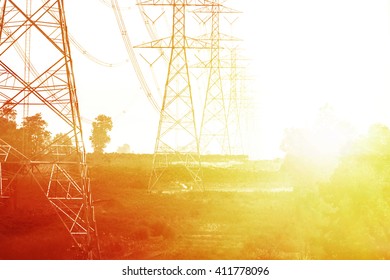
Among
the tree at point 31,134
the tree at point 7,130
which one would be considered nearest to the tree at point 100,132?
the tree at point 31,134

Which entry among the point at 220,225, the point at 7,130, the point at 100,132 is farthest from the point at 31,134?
the point at 100,132

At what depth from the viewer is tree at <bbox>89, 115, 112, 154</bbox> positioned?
105 metres

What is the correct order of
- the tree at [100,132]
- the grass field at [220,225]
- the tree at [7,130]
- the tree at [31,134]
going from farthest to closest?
1. the tree at [100,132]
2. the tree at [7,130]
3. the tree at [31,134]
4. the grass field at [220,225]

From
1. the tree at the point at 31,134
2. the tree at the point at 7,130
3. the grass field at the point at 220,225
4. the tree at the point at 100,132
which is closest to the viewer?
the grass field at the point at 220,225

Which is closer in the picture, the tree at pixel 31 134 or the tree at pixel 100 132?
the tree at pixel 31 134

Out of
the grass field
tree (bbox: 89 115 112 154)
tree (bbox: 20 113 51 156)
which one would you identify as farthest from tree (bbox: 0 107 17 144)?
tree (bbox: 89 115 112 154)

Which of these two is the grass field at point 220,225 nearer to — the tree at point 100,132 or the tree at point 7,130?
the tree at point 7,130

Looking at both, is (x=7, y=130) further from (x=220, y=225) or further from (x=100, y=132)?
(x=100, y=132)

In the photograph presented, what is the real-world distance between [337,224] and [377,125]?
14.1 ft

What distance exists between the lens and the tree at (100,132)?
104750 millimetres

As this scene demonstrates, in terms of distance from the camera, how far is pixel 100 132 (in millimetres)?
105438

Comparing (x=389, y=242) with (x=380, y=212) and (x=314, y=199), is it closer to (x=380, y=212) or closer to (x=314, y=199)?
(x=380, y=212)

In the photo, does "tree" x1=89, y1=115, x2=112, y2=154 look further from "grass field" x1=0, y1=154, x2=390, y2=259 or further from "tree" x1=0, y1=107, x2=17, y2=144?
"grass field" x1=0, y1=154, x2=390, y2=259

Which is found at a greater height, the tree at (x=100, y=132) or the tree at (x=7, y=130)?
the tree at (x=100, y=132)
